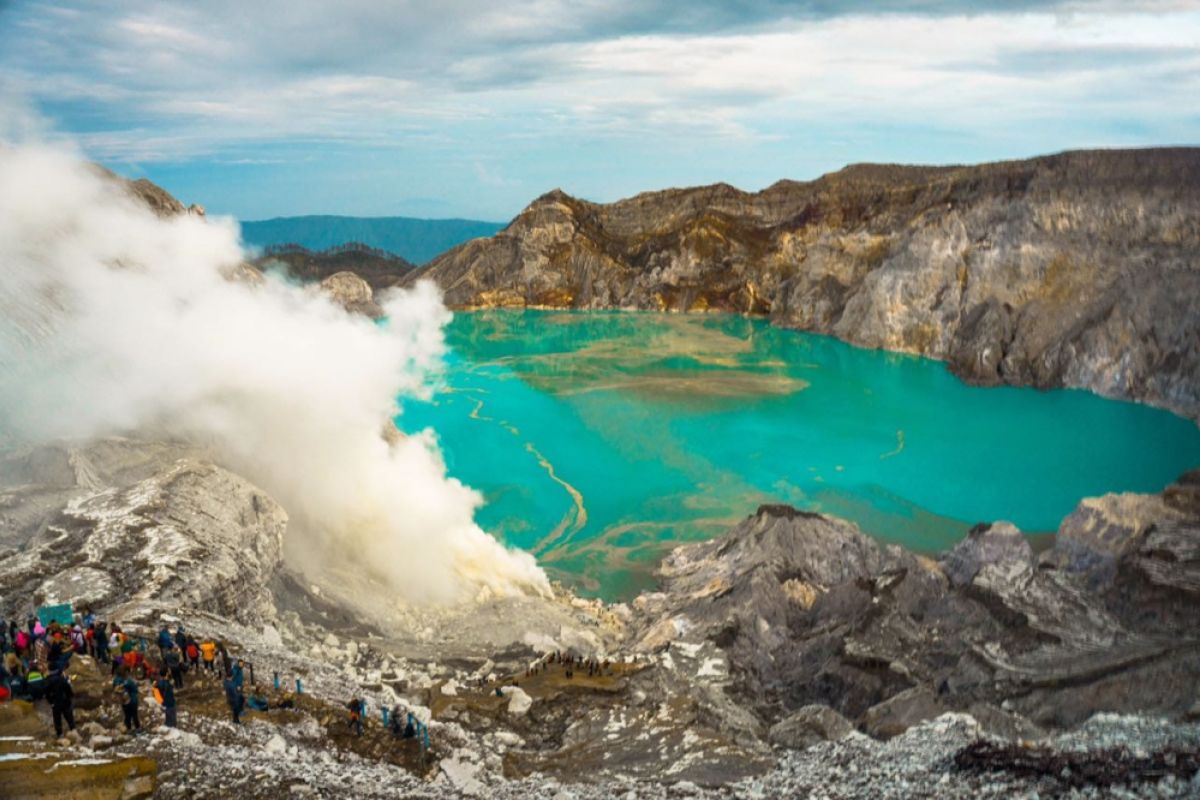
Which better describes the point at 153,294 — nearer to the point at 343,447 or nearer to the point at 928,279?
the point at 343,447

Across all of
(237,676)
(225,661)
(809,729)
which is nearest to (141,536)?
(225,661)

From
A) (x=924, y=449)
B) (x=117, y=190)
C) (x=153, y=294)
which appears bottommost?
(x=924, y=449)

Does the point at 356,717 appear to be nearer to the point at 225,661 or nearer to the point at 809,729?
the point at 225,661

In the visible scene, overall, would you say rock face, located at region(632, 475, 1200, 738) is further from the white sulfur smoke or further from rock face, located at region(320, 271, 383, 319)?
rock face, located at region(320, 271, 383, 319)

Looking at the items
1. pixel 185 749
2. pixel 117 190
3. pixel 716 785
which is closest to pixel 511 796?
pixel 716 785

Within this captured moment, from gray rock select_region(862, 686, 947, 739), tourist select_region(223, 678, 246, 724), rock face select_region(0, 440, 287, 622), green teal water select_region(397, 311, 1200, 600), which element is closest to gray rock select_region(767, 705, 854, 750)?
gray rock select_region(862, 686, 947, 739)

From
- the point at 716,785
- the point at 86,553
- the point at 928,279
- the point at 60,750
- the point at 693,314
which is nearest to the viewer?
the point at 60,750

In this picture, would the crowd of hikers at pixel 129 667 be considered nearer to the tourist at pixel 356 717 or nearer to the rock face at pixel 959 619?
the tourist at pixel 356 717
